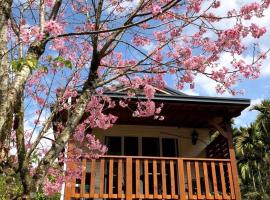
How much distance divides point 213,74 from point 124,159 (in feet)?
14.9

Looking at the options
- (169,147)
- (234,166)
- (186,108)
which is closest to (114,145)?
(169,147)

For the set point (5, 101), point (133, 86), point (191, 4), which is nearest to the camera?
point (5, 101)

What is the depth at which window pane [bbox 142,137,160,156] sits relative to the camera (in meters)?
11.3

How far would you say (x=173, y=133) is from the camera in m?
11.6

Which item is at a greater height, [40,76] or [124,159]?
[40,76]

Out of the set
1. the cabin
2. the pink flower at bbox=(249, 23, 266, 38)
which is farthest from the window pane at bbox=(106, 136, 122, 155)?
the pink flower at bbox=(249, 23, 266, 38)

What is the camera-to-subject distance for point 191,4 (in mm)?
5398

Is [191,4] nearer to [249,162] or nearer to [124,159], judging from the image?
[124,159]

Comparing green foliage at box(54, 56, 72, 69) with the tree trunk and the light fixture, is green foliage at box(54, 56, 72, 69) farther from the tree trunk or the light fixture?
the light fixture

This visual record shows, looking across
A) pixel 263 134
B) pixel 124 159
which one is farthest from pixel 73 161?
pixel 263 134

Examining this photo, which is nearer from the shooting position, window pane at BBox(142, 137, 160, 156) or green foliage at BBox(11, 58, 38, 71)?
green foliage at BBox(11, 58, 38, 71)

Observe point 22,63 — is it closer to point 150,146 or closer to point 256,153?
point 150,146

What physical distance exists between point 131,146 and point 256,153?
19.5m

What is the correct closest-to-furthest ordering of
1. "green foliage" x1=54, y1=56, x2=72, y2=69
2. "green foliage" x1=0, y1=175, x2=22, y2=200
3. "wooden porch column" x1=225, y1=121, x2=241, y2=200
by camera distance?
"green foliage" x1=54, y1=56, x2=72, y2=69
"green foliage" x1=0, y1=175, x2=22, y2=200
"wooden porch column" x1=225, y1=121, x2=241, y2=200
